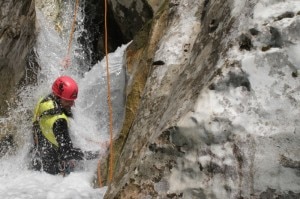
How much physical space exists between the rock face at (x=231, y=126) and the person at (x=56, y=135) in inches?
76.5

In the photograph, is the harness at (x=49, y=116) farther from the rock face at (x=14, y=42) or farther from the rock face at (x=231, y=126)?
the rock face at (x=14, y=42)

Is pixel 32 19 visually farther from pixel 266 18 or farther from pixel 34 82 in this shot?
pixel 266 18

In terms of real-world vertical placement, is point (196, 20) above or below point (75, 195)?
above

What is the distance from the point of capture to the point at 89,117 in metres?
7.16

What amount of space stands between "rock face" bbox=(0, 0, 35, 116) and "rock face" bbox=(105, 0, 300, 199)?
17.1 feet

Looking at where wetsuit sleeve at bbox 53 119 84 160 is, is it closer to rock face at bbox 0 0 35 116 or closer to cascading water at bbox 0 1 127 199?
cascading water at bbox 0 1 127 199

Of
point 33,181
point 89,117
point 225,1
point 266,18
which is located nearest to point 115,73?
point 89,117

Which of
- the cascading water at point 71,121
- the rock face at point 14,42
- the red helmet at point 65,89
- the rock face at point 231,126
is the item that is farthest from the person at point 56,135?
the rock face at point 14,42

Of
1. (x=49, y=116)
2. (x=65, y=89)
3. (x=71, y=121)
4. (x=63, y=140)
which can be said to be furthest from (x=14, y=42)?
(x=63, y=140)

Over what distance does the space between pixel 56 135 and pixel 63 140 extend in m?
0.11

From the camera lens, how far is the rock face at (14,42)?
8211 millimetres

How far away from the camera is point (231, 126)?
291cm

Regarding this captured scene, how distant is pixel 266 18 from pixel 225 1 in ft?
2.30

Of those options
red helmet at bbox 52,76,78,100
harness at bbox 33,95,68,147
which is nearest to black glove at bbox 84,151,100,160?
harness at bbox 33,95,68,147
